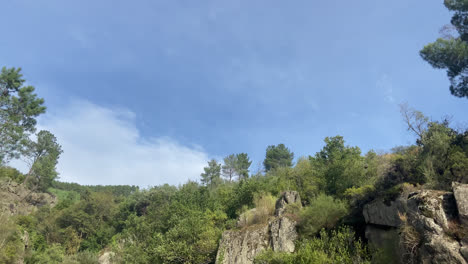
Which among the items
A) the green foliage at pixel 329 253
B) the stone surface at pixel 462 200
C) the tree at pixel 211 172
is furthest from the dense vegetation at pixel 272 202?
the tree at pixel 211 172

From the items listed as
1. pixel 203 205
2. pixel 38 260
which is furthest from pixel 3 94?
pixel 38 260

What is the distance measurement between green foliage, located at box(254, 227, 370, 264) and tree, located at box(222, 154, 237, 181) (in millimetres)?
52757

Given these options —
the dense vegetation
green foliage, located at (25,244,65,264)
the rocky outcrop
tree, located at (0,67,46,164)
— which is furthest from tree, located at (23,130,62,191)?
tree, located at (0,67,46,164)

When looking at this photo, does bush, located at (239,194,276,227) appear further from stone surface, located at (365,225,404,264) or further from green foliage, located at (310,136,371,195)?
stone surface, located at (365,225,404,264)

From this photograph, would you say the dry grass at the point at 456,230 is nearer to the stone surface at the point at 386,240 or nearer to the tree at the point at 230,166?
the stone surface at the point at 386,240

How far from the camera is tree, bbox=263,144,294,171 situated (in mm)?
67450

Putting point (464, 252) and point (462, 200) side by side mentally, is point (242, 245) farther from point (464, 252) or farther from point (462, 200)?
point (462, 200)

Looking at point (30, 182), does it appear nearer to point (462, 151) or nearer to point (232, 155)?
point (232, 155)

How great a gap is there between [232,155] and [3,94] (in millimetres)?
51261

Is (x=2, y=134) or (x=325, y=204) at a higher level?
(x=2, y=134)

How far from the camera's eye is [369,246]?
12.4 meters

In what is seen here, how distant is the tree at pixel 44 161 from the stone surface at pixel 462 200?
223 feet

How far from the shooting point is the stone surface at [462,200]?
840 cm

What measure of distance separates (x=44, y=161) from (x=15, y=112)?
42.1 m
